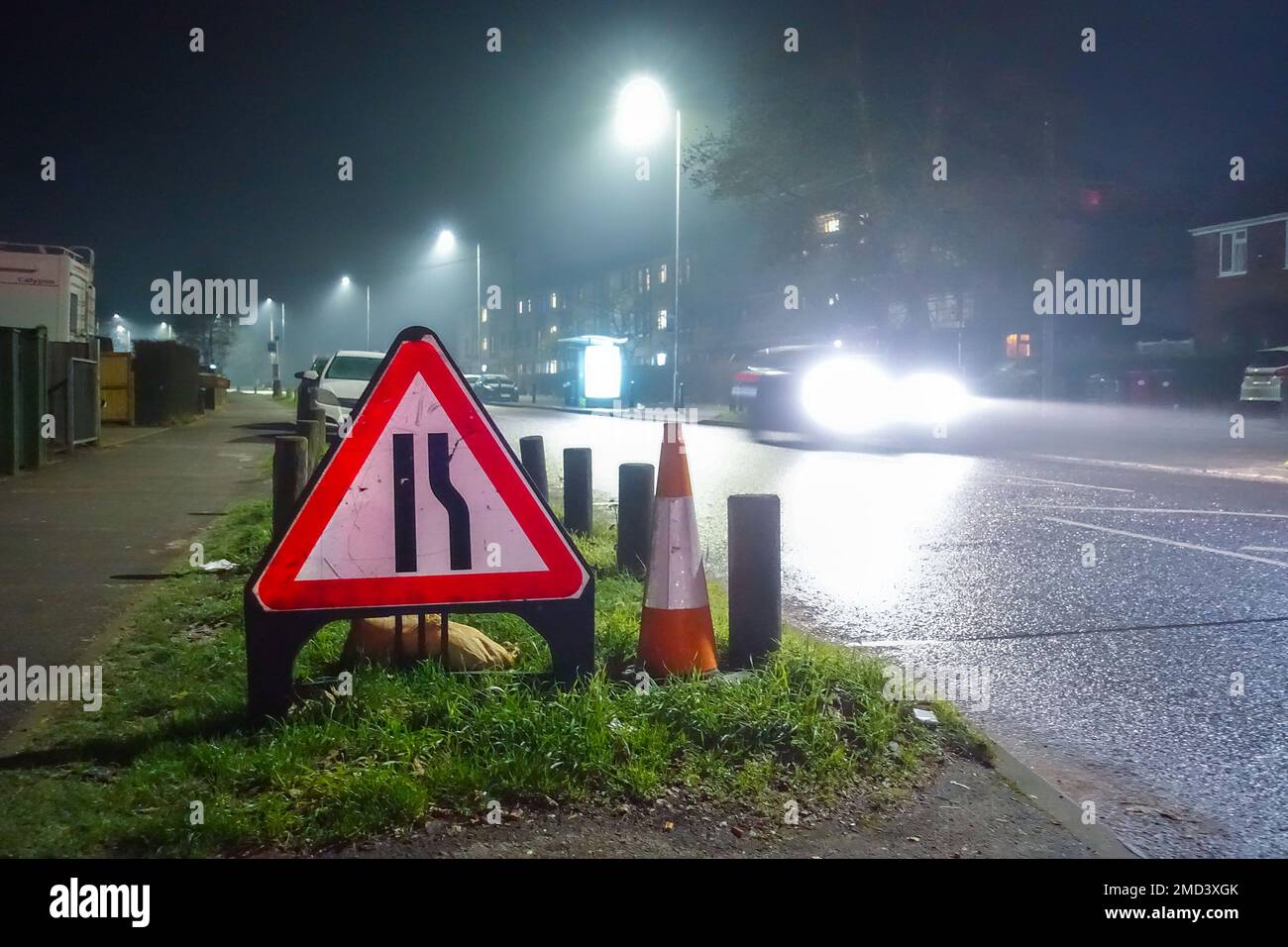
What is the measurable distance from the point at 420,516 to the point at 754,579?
1.50 meters

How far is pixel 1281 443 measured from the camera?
66.7 ft

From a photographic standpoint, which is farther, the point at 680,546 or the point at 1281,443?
the point at 1281,443

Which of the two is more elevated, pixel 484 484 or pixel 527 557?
pixel 484 484

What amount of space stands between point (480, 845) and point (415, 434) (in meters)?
1.57

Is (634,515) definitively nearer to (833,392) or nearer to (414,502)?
(414,502)

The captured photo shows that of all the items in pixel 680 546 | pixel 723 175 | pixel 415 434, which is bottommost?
pixel 680 546

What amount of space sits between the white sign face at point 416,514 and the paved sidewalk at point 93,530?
1487 millimetres

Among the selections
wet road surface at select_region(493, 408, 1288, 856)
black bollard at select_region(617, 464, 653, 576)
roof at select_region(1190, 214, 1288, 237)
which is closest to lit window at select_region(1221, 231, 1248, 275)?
roof at select_region(1190, 214, 1288, 237)

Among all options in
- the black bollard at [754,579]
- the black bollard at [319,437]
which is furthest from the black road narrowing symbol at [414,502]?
the black bollard at [319,437]

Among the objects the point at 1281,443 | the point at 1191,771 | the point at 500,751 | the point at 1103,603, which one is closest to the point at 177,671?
the point at 500,751

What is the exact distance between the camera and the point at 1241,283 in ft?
133

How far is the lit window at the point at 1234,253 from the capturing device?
40.6 meters

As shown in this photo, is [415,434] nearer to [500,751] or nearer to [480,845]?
[500,751]

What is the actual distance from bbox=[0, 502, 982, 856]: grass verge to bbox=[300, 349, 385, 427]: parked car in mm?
17333
